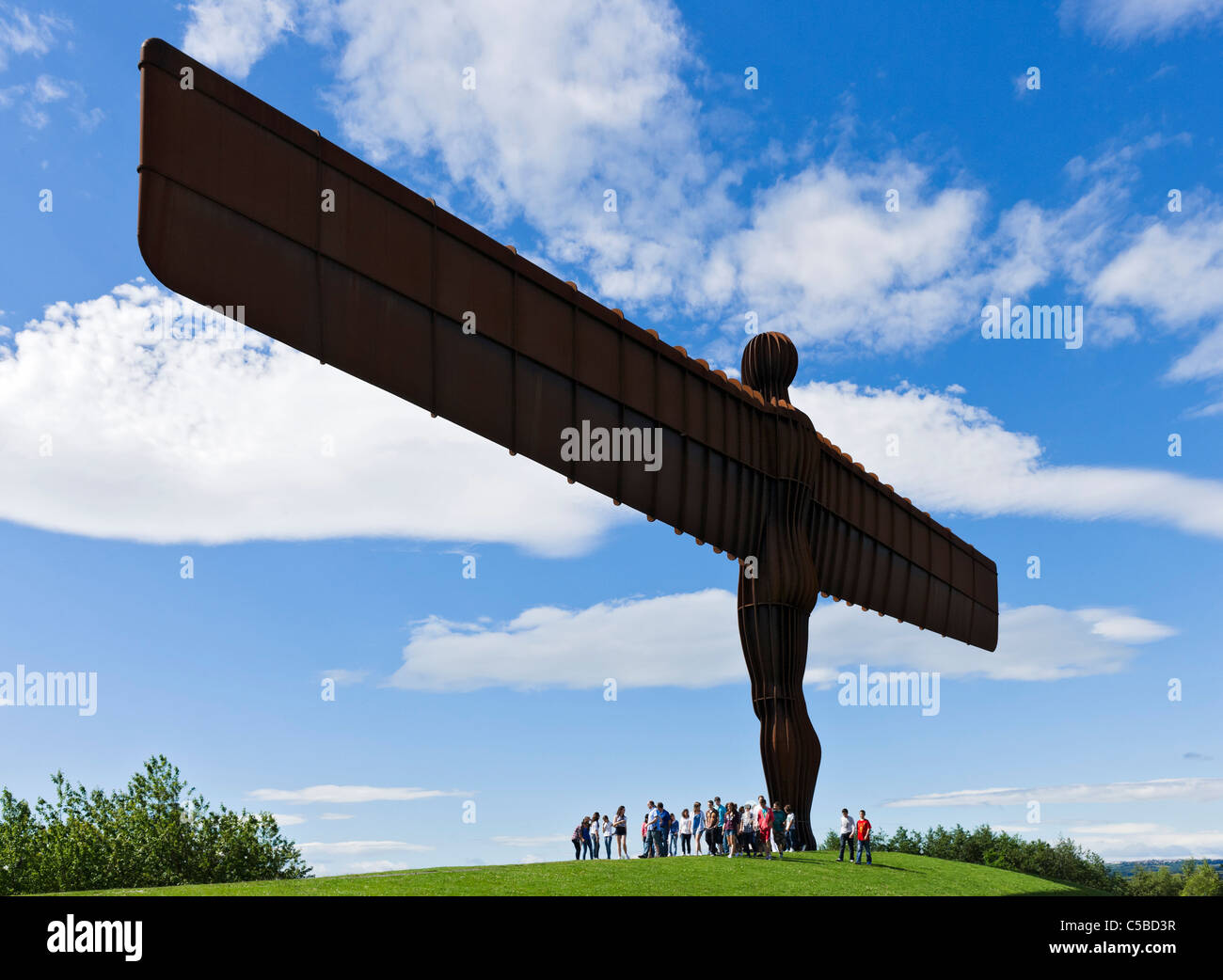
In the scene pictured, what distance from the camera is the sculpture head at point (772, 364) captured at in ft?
79.8

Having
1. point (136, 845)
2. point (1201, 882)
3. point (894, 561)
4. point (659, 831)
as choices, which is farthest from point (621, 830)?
point (1201, 882)

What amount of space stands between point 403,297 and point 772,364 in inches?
409

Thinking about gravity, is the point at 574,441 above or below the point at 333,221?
below

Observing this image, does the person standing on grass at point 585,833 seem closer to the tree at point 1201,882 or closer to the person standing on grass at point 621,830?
the person standing on grass at point 621,830

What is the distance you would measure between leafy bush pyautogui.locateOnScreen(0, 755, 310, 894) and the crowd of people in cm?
2764

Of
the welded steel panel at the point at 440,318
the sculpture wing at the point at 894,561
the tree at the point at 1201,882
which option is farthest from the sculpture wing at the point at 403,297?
the tree at the point at 1201,882

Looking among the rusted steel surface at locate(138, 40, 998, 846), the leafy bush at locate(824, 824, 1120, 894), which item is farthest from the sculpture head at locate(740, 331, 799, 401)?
the leafy bush at locate(824, 824, 1120, 894)

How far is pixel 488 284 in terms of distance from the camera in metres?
18.0

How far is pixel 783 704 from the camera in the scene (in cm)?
2231

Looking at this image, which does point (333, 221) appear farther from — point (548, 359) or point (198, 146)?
point (548, 359)

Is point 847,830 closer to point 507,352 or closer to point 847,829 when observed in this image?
point 847,829
